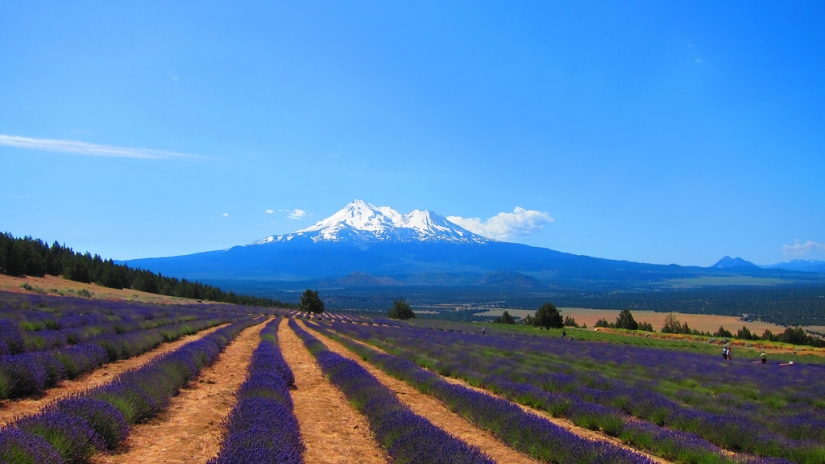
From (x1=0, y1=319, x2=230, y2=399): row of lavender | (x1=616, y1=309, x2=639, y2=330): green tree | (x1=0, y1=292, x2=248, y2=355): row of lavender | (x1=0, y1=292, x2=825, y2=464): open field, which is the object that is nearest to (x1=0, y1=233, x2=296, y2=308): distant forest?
(x1=0, y1=292, x2=248, y2=355): row of lavender

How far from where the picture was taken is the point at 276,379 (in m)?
9.78

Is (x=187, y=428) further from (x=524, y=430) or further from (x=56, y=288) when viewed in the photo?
(x=56, y=288)

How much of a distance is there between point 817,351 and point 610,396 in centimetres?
4001

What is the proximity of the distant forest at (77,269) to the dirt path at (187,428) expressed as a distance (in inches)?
2036

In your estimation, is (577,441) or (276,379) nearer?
(577,441)

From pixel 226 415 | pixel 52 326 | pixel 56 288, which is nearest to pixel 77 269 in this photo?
pixel 56 288

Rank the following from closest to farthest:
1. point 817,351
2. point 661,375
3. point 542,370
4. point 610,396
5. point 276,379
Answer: point 276,379 → point 610,396 → point 542,370 → point 661,375 → point 817,351

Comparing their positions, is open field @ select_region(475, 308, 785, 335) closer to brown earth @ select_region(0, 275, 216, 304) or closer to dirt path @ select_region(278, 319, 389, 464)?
brown earth @ select_region(0, 275, 216, 304)

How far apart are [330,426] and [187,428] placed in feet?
7.46

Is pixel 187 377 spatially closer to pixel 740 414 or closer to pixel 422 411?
pixel 422 411

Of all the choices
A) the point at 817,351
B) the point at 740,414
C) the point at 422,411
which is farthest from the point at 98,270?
the point at 817,351

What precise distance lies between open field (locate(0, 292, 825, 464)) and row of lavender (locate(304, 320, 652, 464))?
3 cm

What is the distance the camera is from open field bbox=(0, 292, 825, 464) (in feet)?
18.6

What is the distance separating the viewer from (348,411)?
928cm
